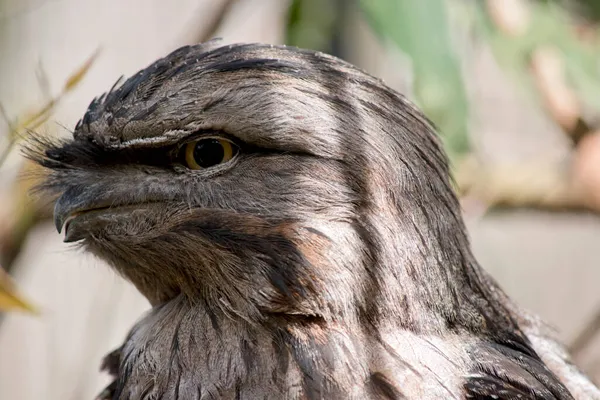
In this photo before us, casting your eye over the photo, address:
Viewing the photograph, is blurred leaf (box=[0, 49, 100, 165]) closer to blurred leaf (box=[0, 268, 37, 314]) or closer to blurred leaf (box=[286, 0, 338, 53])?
blurred leaf (box=[0, 268, 37, 314])

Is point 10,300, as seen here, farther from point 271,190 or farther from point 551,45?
point 551,45

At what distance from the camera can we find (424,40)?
97.8 inches

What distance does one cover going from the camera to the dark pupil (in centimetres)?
214

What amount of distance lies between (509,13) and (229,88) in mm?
1811

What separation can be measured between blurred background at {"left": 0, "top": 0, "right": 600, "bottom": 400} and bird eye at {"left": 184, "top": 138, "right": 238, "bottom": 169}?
1.21 feet

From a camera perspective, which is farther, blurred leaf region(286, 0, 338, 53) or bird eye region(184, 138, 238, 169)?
blurred leaf region(286, 0, 338, 53)

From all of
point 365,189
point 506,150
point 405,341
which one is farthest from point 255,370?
point 506,150

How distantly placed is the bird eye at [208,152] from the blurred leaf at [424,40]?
2.00 feet

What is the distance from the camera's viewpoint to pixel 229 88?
2.12 m

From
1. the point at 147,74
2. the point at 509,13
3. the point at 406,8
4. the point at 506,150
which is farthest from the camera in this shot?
the point at 506,150

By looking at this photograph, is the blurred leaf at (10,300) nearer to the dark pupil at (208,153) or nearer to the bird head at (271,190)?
the bird head at (271,190)

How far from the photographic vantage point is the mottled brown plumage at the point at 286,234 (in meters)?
2.06

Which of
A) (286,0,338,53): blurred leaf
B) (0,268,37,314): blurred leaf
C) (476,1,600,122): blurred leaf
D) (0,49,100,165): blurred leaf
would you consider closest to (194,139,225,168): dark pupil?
(0,49,100,165): blurred leaf

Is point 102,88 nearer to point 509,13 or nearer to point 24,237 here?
point 24,237
